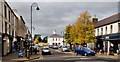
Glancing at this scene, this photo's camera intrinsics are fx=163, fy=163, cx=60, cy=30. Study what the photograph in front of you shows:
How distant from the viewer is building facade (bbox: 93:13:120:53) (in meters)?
30.7

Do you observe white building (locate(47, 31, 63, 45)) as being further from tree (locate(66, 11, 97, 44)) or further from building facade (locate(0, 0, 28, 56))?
building facade (locate(0, 0, 28, 56))

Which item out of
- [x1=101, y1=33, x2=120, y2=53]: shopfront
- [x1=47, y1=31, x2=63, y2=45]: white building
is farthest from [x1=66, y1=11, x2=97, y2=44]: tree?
[x1=47, y1=31, x2=63, y2=45]: white building

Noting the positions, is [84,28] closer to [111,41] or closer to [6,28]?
[111,41]

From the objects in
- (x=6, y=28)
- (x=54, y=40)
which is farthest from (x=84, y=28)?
(x=54, y=40)

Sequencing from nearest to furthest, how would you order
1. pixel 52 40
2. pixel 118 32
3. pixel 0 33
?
pixel 0 33
pixel 118 32
pixel 52 40

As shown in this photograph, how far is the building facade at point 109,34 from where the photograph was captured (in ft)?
101

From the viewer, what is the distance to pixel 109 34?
33.3 meters

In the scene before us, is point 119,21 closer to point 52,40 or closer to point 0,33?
point 0,33

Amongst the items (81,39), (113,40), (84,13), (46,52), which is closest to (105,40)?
(113,40)

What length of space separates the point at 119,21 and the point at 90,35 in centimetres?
957

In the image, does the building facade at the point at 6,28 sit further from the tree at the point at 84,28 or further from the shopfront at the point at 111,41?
the shopfront at the point at 111,41

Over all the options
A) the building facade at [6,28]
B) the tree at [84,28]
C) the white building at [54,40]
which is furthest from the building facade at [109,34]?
the white building at [54,40]

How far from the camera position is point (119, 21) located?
2992 cm

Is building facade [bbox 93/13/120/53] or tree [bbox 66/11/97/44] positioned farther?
tree [bbox 66/11/97/44]
